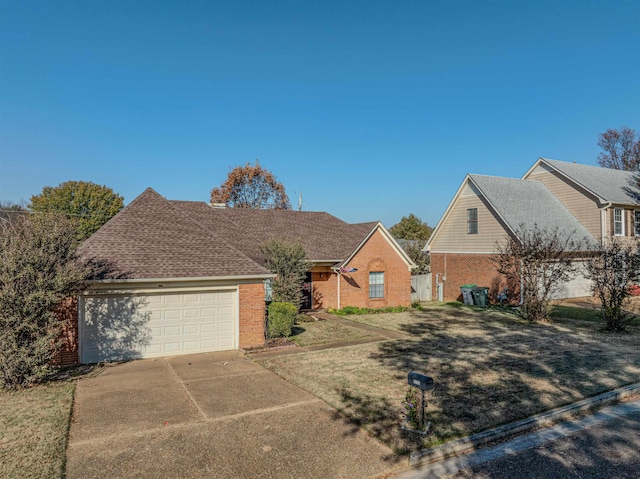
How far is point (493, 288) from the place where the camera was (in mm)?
24266

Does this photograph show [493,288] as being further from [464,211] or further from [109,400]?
[109,400]

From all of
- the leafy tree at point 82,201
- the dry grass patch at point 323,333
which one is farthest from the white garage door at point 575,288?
the leafy tree at point 82,201

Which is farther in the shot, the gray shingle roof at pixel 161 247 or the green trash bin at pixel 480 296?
the green trash bin at pixel 480 296

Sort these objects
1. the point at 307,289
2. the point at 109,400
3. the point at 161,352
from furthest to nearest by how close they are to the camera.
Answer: the point at 307,289, the point at 161,352, the point at 109,400

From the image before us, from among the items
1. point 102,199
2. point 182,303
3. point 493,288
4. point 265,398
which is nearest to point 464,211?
point 493,288

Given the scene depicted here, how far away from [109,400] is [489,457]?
713 cm

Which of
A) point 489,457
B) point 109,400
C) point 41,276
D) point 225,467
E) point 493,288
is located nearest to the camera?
point 225,467

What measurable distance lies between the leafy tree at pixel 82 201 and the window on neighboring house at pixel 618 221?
140 ft

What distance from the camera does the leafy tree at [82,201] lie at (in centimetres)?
4256

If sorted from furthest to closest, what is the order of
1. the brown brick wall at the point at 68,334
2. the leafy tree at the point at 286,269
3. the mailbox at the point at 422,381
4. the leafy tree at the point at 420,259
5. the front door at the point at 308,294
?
the leafy tree at the point at 420,259 < the front door at the point at 308,294 < the leafy tree at the point at 286,269 < the brown brick wall at the point at 68,334 < the mailbox at the point at 422,381

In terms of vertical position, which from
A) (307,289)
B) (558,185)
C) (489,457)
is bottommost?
(489,457)

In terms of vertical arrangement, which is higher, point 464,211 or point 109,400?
point 464,211

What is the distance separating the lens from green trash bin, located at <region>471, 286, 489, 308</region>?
76.7 ft

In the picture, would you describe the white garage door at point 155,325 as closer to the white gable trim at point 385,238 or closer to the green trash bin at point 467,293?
the white gable trim at point 385,238
